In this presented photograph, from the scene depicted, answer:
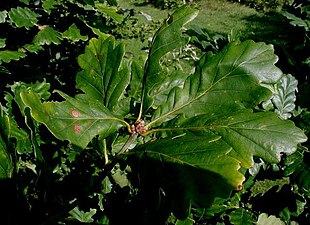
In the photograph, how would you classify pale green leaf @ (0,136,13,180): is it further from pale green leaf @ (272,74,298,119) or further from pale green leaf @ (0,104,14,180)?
pale green leaf @ (272,74,298,119)

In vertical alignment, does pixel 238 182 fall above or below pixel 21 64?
above

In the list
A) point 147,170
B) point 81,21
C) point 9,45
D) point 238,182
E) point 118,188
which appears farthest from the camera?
point 9,45

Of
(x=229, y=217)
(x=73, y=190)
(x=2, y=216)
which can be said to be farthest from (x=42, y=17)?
(x=2, y=216)

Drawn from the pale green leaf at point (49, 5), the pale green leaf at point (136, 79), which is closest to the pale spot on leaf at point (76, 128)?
the pale green leaf at point (136, 79)

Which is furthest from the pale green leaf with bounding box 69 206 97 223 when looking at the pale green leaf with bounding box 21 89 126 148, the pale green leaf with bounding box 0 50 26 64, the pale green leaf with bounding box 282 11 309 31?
the pale green leaf with bounding box 282 11 309 31

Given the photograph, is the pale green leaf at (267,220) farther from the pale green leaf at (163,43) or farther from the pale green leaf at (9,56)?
the pale green leaf at (9,56)

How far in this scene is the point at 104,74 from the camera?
1.40 meters

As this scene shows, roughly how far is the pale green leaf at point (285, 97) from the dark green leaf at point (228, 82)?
26.2 inches

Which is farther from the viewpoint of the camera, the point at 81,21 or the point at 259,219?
the point at 81,21

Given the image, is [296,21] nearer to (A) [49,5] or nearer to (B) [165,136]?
(A) [49,5]

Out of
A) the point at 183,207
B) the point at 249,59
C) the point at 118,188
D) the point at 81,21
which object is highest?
the point at 249,59

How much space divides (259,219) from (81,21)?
1.59 meters

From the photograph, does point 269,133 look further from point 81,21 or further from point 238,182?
point 81,21

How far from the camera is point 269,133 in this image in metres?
1.17
